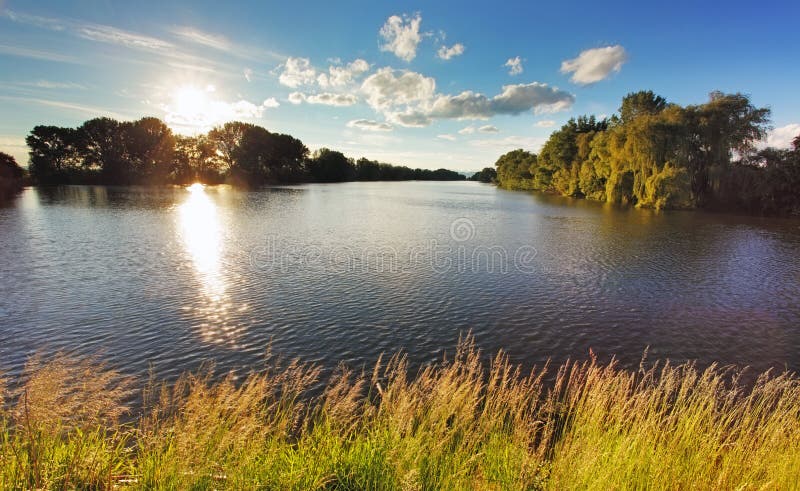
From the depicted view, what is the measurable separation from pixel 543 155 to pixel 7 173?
500 ft

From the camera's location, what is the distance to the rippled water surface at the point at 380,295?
50.6 ft

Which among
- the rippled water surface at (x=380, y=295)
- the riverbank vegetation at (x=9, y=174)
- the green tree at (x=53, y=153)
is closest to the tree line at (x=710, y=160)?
the rippled water surface at (x=380, y=295)

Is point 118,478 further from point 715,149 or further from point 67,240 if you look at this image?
point 715,149

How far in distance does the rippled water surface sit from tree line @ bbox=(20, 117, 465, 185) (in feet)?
360

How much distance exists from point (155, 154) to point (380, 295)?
151520 mm

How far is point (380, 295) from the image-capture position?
69.9 feet

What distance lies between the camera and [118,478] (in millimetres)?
6219

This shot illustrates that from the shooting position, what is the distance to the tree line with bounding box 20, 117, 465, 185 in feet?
409

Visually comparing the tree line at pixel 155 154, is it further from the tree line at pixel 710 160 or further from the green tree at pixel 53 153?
the tree line at pixel 710 160

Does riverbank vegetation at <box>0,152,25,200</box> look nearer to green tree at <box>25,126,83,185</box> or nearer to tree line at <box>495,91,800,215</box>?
green tree at <box>25,126,83,185</box>

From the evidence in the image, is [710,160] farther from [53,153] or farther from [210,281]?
[53,153]

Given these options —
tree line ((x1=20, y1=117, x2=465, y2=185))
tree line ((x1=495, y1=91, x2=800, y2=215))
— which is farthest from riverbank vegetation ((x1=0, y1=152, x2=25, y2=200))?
tree line ((x1=495, y1=91, x2=800, y2=215))

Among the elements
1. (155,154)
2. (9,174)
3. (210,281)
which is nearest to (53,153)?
(155,154)

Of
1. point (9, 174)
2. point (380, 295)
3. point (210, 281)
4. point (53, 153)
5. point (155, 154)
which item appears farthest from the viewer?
point (155, 154)
